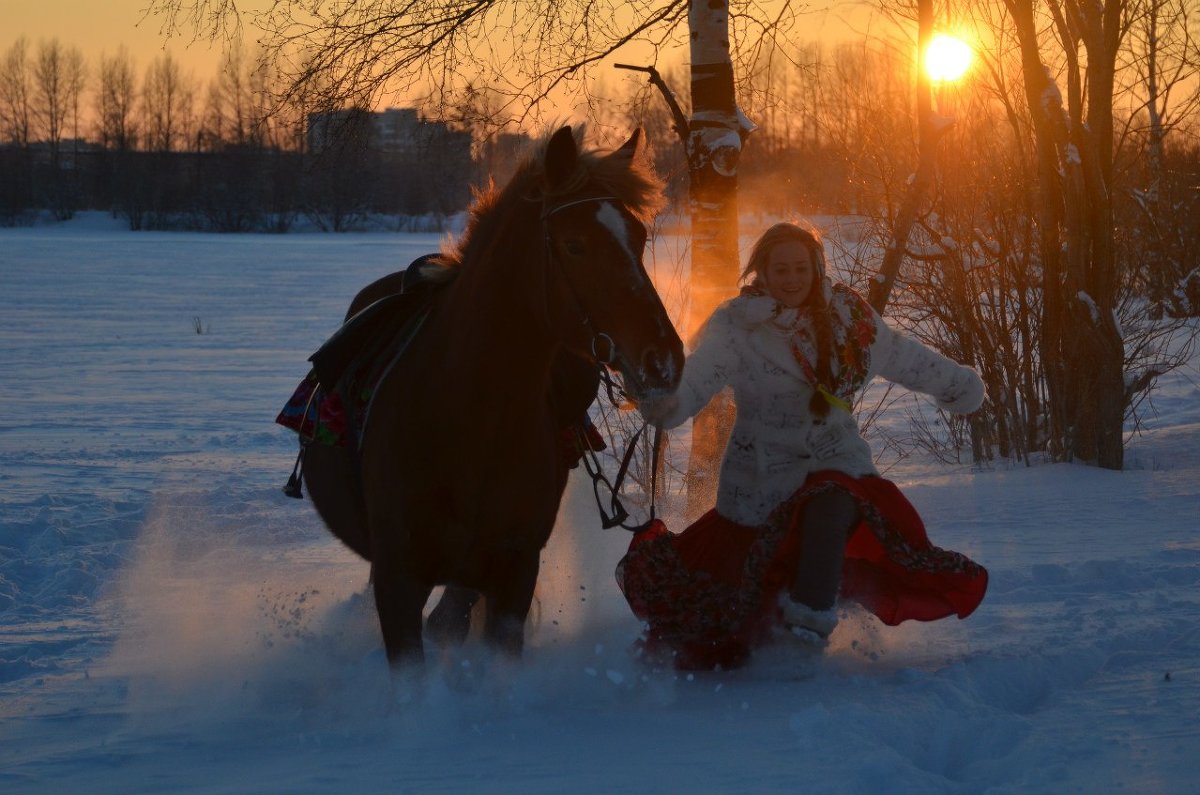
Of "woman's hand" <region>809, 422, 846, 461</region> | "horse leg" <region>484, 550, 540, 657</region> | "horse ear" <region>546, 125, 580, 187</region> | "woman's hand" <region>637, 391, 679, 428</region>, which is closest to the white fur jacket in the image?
"woman's hand" <region>809, 422, 846, 461</region>

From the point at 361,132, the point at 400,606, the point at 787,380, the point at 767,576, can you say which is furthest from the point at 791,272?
the point at 361,132

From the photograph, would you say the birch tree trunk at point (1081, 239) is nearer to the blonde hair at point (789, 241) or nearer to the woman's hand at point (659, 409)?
the blonde hair at point (789, 241)

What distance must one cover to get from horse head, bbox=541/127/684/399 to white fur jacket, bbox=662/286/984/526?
66cm

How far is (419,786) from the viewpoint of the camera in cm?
302

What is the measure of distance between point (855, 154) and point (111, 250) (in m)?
37.6

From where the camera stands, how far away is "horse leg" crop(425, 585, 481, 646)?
4.24m

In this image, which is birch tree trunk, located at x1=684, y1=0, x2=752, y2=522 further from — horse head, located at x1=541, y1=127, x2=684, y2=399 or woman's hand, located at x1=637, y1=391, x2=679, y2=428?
horse head, located at x1=541, y1=127, x2=684, y2=399

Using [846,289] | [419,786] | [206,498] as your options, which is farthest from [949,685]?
[206,498]

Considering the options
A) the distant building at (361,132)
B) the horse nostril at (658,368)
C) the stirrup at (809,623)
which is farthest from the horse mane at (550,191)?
the distant building at (361,132)

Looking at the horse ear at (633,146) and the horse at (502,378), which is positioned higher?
the horse ear at (633,146)

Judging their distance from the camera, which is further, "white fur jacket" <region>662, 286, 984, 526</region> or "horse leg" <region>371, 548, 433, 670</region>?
"white fur jacket" <region>662, 286, 984, 526</region>

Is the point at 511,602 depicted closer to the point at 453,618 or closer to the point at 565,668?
the point at 565,668

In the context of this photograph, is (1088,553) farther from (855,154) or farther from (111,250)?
(111,250)

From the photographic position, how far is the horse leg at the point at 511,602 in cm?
376
